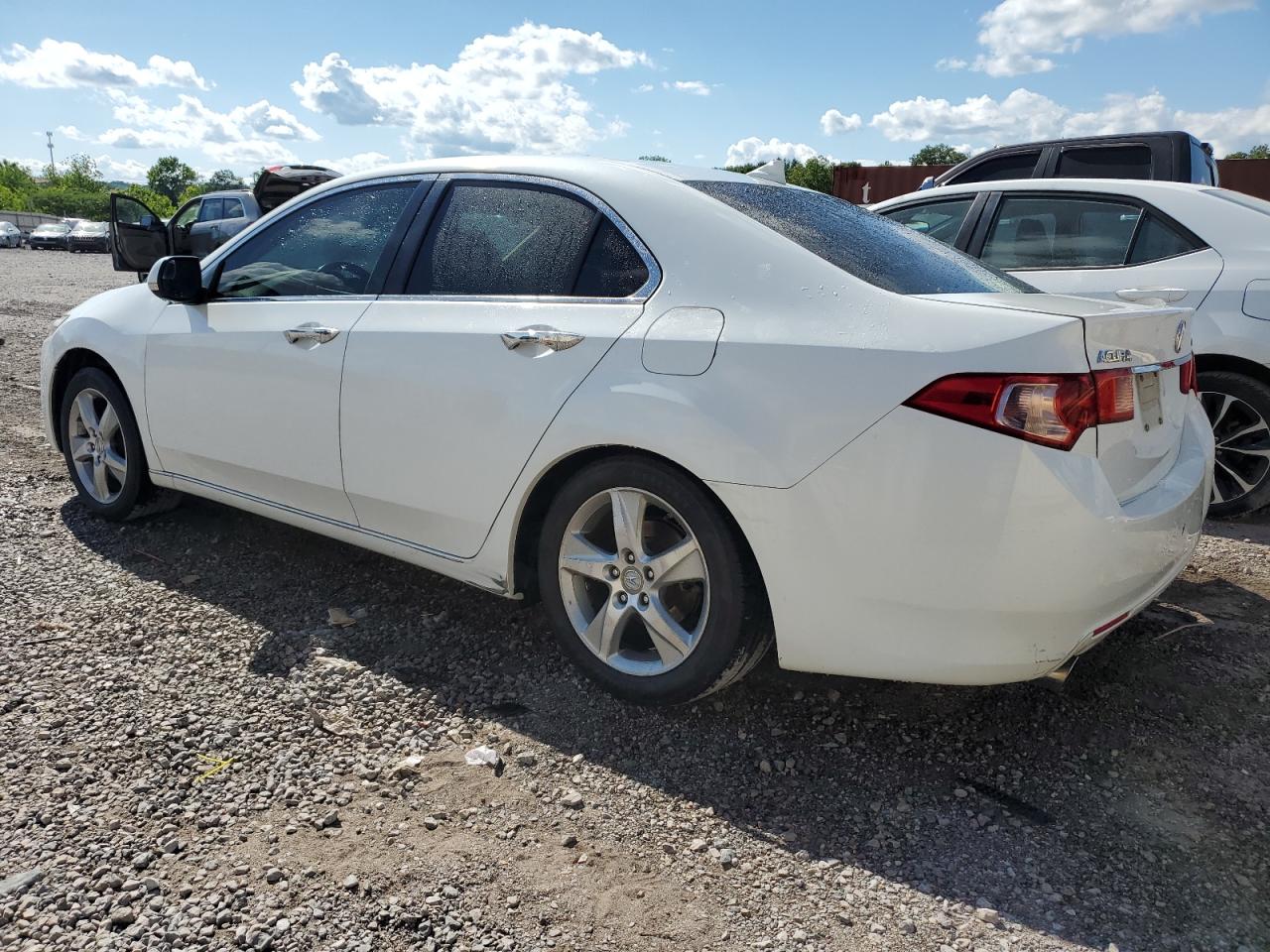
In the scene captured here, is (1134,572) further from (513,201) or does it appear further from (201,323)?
(201,323)

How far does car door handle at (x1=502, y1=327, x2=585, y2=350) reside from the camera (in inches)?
113

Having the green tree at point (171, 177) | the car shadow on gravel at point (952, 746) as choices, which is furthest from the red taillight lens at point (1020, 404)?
the green tree at point (171, 177)

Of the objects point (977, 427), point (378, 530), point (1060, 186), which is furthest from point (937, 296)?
point (1060, 186)

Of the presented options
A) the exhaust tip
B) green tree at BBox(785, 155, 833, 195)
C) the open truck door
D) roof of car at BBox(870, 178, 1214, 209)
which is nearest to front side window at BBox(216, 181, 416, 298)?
the exhaust tip

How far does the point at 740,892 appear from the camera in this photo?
7.27 ft

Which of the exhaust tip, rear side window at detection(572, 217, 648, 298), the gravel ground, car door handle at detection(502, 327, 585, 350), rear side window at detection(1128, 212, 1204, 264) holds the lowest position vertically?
the gravel ground

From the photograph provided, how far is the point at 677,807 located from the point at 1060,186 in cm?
441

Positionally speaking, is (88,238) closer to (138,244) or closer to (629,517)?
(138,244)

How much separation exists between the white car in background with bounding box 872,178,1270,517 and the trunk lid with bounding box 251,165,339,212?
8571 mm

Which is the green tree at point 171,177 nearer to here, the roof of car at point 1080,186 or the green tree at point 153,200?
the green tree at point 153,200

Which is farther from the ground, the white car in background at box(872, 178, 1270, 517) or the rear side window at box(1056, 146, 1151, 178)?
the rear side window at box(1056, 146, 1151, 178)

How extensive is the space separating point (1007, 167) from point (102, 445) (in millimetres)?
6725

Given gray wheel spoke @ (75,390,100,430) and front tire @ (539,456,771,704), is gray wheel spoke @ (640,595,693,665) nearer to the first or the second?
front tire @ (539,456,771,704)

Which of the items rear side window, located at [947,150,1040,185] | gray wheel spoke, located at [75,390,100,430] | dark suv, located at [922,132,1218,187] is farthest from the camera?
rear side window, located at [947,150,1040,185]
